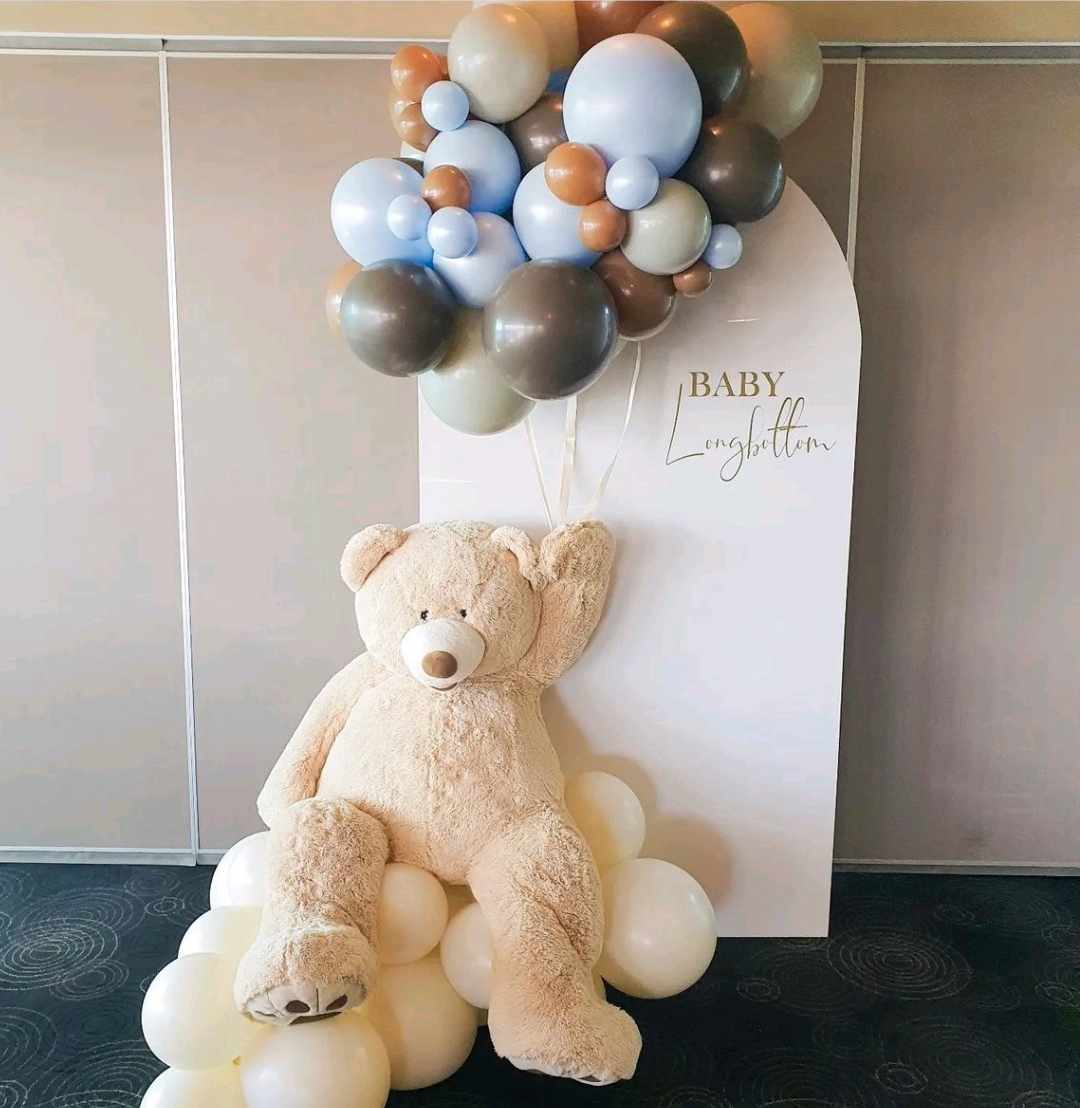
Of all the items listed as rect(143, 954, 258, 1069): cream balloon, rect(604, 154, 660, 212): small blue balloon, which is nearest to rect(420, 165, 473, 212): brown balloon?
rect(604, 154, 660, 212): small blue balloon

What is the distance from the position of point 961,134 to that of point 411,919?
77.9 inches

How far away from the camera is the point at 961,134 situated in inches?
86.2

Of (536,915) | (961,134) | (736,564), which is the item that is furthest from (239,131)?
(536,915)

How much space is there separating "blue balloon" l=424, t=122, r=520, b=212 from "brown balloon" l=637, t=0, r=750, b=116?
303mm

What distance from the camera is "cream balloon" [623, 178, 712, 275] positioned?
62.1 inches

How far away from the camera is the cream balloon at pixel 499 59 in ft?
5.30

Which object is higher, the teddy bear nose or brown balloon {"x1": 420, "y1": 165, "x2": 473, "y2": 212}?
brown balloon {"x1": 420, "y1": 165, "x2": 473, "y2": 212}

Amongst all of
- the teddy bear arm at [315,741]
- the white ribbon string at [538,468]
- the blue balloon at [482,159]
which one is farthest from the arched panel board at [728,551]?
the blue balloon at [482,159]

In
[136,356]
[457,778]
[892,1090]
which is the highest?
[136,356]

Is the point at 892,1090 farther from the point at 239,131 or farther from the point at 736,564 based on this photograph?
the point at 239,131

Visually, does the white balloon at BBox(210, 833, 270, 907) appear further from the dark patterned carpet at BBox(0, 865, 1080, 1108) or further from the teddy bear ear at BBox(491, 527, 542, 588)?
the teddy bear ear at BBox(491, 527, 542, 588)

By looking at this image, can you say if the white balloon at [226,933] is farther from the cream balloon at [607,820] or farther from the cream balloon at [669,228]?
the cream balloon at [669,228]

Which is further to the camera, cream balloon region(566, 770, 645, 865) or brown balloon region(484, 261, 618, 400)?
cream balloon region(566, 770, 645, 865)

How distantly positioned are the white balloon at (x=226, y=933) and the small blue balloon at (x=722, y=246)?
1366 mm
